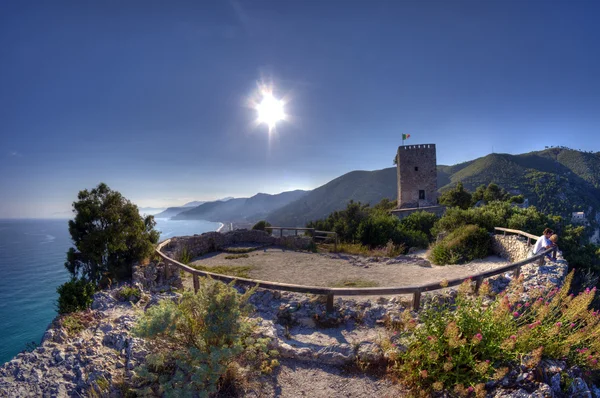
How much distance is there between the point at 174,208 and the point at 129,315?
183m

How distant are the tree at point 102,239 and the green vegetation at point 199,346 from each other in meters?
4.22

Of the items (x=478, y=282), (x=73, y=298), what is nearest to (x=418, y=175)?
(x=478, y=282)

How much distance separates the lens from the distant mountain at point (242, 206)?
115481 mm

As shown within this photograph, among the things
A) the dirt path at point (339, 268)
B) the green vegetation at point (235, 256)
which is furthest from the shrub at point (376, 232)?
the green vegetation at point (235, 256)

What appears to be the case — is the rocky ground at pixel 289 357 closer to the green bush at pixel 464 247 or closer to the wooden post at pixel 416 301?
the wooden post at pixel 416 301

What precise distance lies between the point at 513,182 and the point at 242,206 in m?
106

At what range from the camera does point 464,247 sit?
10.6m

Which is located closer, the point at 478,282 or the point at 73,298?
the point at 73,298

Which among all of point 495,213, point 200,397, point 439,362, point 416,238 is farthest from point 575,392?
point 416,238

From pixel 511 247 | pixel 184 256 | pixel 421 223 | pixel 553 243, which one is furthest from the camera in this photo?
pixel 421 223

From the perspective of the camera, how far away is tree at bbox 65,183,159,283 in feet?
22.0

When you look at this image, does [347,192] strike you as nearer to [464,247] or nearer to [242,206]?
[242,206]

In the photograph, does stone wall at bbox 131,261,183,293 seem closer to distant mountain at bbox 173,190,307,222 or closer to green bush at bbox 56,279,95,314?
green bush at bbox 56,279,95,314

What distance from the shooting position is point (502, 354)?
299cm
